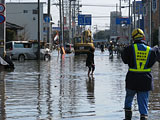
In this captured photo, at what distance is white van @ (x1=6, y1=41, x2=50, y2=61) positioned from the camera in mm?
36281

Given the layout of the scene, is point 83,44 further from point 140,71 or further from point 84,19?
point 140,71

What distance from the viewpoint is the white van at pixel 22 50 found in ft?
119

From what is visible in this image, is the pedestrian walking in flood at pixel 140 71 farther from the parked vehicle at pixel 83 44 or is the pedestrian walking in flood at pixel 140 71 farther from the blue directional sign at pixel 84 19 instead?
the blue directional sign at pixel 84 19

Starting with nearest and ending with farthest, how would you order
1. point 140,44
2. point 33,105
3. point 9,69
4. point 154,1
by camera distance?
point 140,44 → point 33,105 → point 9,69 → point 154,1

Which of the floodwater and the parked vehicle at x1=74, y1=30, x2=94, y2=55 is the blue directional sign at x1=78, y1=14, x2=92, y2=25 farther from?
the floodwater

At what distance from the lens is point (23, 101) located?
1169 centimetres

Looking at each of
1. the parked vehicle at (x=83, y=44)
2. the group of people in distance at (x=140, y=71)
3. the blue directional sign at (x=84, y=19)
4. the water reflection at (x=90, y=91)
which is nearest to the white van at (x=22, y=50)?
the parked vehicle at (x=83, y=44)

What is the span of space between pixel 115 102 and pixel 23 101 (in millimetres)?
2294

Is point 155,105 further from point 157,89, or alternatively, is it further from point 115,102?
point 157,89

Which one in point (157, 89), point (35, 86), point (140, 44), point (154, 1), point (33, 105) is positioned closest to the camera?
point (140, 44)

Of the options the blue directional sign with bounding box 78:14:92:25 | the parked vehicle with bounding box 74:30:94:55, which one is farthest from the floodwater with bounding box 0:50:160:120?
the blue directional sign with bounding box 78:14:92:25

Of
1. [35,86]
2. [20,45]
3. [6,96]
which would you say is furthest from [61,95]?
[20,45]

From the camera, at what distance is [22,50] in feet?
121

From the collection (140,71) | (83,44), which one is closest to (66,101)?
(140,71)
